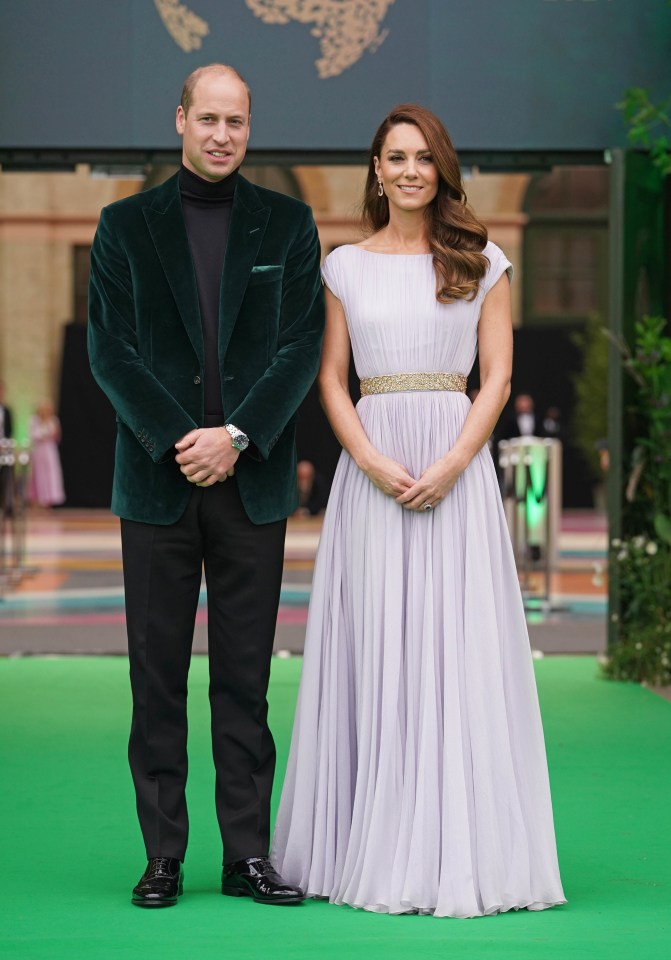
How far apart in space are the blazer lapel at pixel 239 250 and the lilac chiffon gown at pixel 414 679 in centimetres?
26

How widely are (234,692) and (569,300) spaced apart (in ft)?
85.7

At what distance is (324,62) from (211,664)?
15.3ft

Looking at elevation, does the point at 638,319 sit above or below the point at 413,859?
above

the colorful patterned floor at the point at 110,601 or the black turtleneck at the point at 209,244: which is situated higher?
the black turtleneck at the point at 209,244

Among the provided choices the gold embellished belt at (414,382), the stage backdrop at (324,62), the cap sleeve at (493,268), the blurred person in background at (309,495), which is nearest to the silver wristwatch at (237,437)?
the gold embellished belt at (414,382)

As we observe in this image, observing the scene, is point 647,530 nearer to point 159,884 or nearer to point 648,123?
point 648,123

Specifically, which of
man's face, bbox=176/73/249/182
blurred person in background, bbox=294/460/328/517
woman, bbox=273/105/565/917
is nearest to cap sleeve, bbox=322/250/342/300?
woman, bbox=273/105/565/917

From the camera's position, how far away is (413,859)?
A: 3900 millimetres

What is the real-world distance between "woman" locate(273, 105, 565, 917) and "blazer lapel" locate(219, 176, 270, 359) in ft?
0.85

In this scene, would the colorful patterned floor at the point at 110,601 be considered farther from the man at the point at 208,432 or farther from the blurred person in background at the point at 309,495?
the man at the point at 208,432

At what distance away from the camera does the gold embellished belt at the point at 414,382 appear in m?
4.15

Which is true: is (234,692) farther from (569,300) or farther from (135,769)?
(569,300)

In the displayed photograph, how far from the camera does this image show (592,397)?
24.3 metres

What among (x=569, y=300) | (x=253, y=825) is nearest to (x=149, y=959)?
(x=253, y=825)
